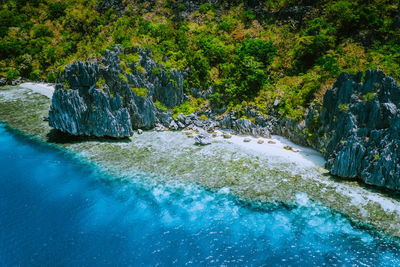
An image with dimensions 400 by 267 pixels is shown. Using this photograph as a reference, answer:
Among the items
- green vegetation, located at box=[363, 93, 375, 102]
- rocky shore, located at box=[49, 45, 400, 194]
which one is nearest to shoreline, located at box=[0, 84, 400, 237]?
rocky shore, located at box=[49, 45, 400, 194]

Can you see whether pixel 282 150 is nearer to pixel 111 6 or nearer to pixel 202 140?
pixel 202 140

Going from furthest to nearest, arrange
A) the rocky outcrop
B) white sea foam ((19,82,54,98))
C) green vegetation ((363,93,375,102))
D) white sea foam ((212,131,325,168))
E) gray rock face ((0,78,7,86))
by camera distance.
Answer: gray rock face ((0,78,7,86)), the rocky outcrop, white sea foam ((19,82,54,98)), white sea foam ((212,131,325,168)), green vegetation ((363,93,375,102))

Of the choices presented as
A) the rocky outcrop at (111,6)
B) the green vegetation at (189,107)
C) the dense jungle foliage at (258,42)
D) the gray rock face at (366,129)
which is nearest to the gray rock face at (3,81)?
the dense jungle foliage at (258,42)

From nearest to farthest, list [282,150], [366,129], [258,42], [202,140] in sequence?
1. [366,129]
2. [282,150]
3. [202,140]
4. [258,42]

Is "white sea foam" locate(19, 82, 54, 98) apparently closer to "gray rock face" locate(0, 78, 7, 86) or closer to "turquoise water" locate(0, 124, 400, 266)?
"gray rock face" locate(0, 78, 7, 86)

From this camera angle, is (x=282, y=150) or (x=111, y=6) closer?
Answer: (x=282, y=150)

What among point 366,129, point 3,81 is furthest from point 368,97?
point 3,81
